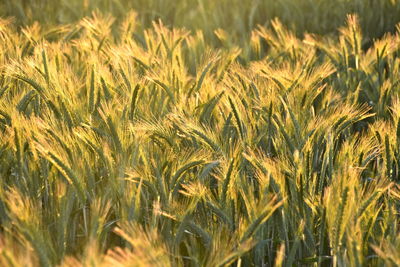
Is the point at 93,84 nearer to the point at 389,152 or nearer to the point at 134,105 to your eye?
the point at 134,105

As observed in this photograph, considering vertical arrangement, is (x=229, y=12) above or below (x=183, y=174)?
above

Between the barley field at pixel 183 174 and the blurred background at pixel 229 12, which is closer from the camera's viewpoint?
the barley field at pixel 183 174

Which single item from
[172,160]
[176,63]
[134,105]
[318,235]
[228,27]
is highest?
[228,27]

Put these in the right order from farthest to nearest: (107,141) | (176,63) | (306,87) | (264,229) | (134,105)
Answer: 1. (176,63)
2. (306,87)
3. (134,105)
4. (107,141)
5. (264,229)

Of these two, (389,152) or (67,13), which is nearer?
(389,152)

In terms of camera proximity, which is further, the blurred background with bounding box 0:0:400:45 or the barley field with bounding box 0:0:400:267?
the blurred background with bounding box 0:0:400:45

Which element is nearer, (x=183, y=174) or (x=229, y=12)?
(x=183, y=174)

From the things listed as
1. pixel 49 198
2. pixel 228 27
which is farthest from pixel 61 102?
pixel 228 27

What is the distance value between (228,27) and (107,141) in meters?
1.92

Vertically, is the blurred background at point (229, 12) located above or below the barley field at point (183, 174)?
above

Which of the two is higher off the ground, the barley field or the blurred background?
the blurred background

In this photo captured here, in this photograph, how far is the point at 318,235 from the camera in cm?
134

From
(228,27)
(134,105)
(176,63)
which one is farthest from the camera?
(228,27)

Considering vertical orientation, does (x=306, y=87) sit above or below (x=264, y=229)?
above
